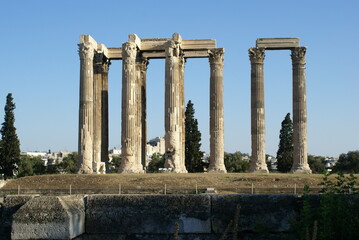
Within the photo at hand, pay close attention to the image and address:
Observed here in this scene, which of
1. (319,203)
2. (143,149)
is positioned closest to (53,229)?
(319,203)

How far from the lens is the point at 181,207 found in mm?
8039

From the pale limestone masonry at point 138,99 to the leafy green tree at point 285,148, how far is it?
27.9 m

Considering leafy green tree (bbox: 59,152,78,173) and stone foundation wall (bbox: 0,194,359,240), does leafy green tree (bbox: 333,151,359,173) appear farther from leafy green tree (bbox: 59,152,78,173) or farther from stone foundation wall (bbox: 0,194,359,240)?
stone foundation wall (bbox: 0,194,359,240)

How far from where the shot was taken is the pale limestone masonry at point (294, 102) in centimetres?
4828

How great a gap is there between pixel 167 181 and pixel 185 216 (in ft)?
103

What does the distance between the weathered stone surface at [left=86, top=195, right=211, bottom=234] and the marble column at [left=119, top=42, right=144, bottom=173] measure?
38.5 m

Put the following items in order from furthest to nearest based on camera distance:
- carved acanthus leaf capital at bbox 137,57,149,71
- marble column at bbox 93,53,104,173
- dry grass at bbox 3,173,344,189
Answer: carved acanthus leaf capital at bbox 137,57,149,71
marble column at bbox 93,53,104,173
dry grass at bbox 3,173,344,189

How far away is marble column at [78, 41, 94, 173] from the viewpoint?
46.4 m

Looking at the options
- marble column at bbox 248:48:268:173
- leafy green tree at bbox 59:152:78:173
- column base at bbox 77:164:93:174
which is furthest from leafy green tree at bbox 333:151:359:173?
column base at bbox 77:164:93:174

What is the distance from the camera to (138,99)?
50.6 metres

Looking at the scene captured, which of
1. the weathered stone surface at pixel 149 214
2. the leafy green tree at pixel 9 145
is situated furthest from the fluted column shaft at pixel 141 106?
the weathered stone surface at pixel 149 214

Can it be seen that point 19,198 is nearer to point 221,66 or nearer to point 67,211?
point 67,211

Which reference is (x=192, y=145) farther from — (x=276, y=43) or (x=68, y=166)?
(x=68, y=166)

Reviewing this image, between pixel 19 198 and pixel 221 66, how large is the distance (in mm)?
40978
